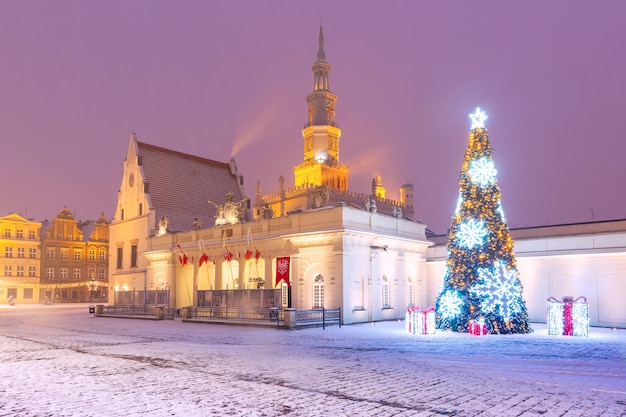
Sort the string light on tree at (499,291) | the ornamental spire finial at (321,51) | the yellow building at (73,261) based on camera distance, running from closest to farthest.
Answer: the string light on tree at (499,291) → the yellow building at (73,261) → the ornamental spire finial at (321,51)

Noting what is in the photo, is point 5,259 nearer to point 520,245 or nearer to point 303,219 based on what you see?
point 303,219

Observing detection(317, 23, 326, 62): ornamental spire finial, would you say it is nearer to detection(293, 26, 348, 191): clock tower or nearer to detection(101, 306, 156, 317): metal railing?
detection(293, 26, 348, 191): clock tower

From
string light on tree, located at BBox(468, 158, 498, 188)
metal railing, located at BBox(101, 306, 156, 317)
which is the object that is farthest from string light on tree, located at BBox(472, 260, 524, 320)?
metal railing, located at BBox(101, 306, 156, 317)

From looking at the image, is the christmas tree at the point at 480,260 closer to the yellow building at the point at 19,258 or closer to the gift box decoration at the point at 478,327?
the gift box decoration at the point at 478,327

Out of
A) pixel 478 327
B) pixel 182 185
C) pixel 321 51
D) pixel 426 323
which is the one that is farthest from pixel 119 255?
pixel 321 51

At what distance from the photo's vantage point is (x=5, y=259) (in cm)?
7544

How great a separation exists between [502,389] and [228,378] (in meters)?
5.72

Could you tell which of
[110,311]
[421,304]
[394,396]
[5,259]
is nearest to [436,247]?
[421,304]

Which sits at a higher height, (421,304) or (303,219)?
(303,219)

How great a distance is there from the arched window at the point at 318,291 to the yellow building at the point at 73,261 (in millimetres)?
59916

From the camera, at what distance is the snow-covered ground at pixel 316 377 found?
9086 millimetres

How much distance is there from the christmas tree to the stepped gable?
94.4 ft

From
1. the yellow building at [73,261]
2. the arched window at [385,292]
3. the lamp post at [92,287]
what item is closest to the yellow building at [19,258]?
the yellow building at [73,261]

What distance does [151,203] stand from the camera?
47719mm
